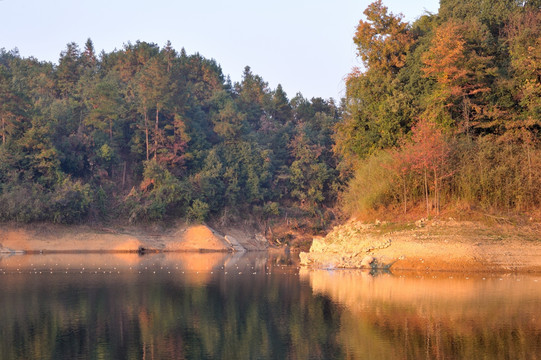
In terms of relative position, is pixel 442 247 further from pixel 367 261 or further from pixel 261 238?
pixel 261 238

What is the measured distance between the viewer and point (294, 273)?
3375cm

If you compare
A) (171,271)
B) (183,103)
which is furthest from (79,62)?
(171,271)

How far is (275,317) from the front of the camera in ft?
62.0

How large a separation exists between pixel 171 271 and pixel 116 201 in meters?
31.7

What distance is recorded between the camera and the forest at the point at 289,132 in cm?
3588

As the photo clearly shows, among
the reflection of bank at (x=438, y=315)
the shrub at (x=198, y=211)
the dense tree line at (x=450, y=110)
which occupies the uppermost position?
the dense tree line at (x=450, y=110)

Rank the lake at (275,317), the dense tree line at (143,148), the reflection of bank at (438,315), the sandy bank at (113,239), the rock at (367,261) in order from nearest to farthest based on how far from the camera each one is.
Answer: the lake at (275,317) < the reflection of bank at (438,315) < the rock at (367,261) < the sandy bank at (113,239) < the dense tree line at (143,148)

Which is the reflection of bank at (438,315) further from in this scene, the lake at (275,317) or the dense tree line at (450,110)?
the dense tree line at (450,110)

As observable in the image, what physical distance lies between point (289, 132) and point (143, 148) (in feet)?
67.6

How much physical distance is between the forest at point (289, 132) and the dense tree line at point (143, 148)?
0.18 meters

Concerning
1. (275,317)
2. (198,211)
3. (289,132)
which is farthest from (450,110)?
(289,132)

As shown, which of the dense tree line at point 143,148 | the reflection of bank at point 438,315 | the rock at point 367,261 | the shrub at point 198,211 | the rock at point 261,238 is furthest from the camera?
the rock at point 261,238

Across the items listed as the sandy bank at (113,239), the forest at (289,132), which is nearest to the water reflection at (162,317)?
the forest at (289,132)

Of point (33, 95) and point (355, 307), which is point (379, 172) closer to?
point (355, 307)
